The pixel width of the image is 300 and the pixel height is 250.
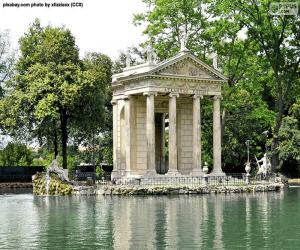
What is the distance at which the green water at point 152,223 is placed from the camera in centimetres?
2127

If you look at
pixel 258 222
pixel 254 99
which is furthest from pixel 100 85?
pixel 258 222

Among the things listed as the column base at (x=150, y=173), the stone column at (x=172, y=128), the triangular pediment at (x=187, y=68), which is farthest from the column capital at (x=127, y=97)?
the column base at (x=150, y=173)

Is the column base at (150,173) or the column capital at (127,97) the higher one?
the column capital at (127,97)

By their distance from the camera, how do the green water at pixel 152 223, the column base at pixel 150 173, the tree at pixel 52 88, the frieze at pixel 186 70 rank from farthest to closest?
1. the tree at pixel 52 88
2. the frieze at pixel 186 70
3. the column base at pixel 150 173
4. the green water at pixel 152 223

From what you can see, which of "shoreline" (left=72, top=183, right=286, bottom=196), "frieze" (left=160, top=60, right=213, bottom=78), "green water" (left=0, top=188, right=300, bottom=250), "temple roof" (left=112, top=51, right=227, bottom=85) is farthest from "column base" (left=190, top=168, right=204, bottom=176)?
"green water" (left=0, top=188, right=300, bottom=250)

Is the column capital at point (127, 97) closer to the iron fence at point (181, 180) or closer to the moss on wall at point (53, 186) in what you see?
the iron fence at point (181, 180)

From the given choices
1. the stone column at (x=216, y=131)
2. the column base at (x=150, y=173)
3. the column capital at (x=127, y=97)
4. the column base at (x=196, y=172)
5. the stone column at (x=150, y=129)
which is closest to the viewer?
the column base at (x=150, y=173)

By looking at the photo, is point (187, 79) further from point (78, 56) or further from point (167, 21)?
point (78, 56)

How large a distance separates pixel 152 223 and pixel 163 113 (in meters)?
30.2

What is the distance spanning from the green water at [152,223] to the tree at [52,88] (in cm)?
1767

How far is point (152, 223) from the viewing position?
26641 mm

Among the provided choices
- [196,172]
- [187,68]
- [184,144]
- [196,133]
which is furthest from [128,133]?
[187,68]

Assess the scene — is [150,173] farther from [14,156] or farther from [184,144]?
[14,156]

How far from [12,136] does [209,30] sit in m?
21.3
